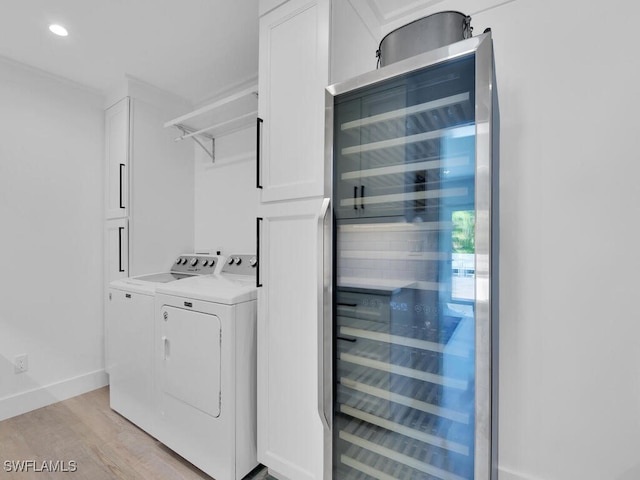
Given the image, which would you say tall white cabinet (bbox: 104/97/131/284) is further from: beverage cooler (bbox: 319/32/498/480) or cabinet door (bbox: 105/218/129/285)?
beverage cooler (bbox: 319/32/498/480)

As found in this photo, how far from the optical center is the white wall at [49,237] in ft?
7.64

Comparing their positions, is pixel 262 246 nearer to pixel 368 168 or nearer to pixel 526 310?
pixel 368 168

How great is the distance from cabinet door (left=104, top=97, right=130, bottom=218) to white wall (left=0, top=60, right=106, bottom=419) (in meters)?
0.11

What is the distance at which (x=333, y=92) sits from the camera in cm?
122

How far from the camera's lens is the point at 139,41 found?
6.99ft

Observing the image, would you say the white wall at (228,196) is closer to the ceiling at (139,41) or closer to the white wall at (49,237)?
the ceiling at (139,41)

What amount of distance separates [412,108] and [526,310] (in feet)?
3.62

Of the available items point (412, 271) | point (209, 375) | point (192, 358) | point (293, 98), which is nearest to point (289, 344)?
point (209, 375)

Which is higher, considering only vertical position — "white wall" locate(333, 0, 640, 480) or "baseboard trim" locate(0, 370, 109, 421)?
"white wall" locate(333, 0, 640, 480)

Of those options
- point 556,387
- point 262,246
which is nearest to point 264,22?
point 262,246

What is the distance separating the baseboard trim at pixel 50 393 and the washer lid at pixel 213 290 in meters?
1.60

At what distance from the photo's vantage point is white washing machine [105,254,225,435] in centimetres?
201

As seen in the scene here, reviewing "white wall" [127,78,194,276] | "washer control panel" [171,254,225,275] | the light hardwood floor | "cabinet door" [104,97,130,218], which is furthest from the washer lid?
"cabinet door" [104,97,130,218]

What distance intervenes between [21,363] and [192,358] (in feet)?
5.77
